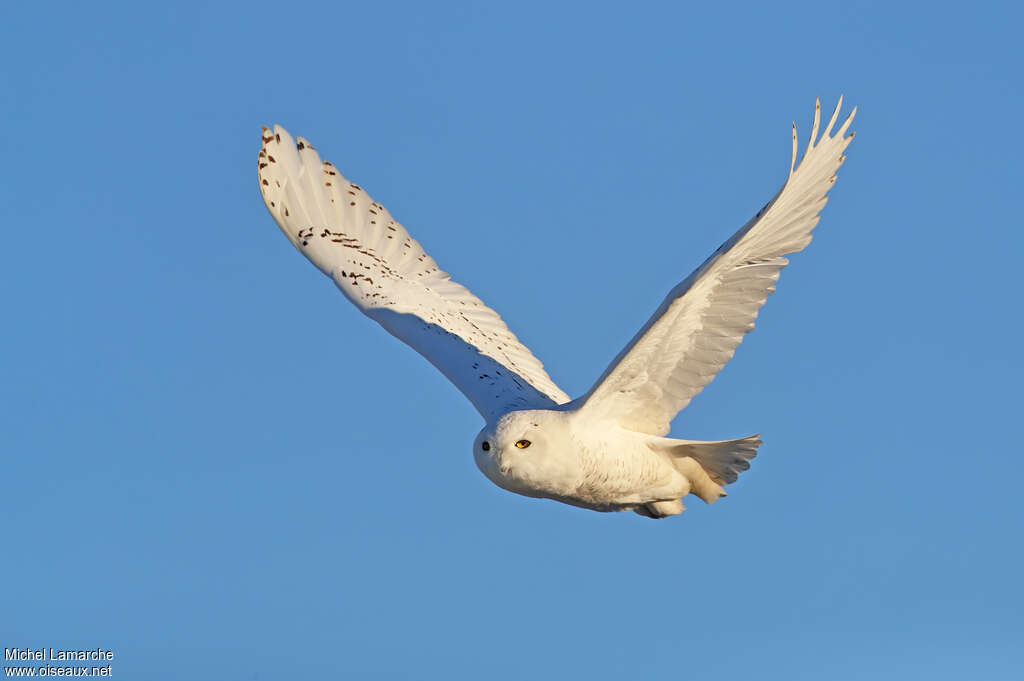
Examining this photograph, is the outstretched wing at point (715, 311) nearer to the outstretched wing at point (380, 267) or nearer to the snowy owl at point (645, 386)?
the snowy owl at point (645, 386)

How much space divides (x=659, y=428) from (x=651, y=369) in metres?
0.62

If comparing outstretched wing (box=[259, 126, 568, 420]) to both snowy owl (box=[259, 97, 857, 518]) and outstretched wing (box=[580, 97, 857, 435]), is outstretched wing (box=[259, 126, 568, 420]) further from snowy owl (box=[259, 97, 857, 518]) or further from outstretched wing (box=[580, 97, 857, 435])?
outstretched wing (box=[580, 97, 857, 435])

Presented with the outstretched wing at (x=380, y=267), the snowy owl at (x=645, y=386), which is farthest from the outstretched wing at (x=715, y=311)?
the outstretched wing at (x=380, y=267)

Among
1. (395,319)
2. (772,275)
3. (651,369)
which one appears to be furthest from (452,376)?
(772,275)

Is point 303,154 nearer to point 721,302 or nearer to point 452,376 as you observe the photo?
point 452,376

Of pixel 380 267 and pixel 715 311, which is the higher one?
pixel 380 267

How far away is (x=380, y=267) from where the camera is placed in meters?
14.7

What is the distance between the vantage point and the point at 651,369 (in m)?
11.3

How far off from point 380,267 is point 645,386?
14.2ft

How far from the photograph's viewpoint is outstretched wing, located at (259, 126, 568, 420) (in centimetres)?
1358

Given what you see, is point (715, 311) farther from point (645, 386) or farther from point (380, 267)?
point (380, 267)

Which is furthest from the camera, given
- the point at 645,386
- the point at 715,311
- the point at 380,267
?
the point at 380,267

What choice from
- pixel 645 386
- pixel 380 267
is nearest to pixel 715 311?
pixel 645 386

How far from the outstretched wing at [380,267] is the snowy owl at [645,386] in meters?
0.04
